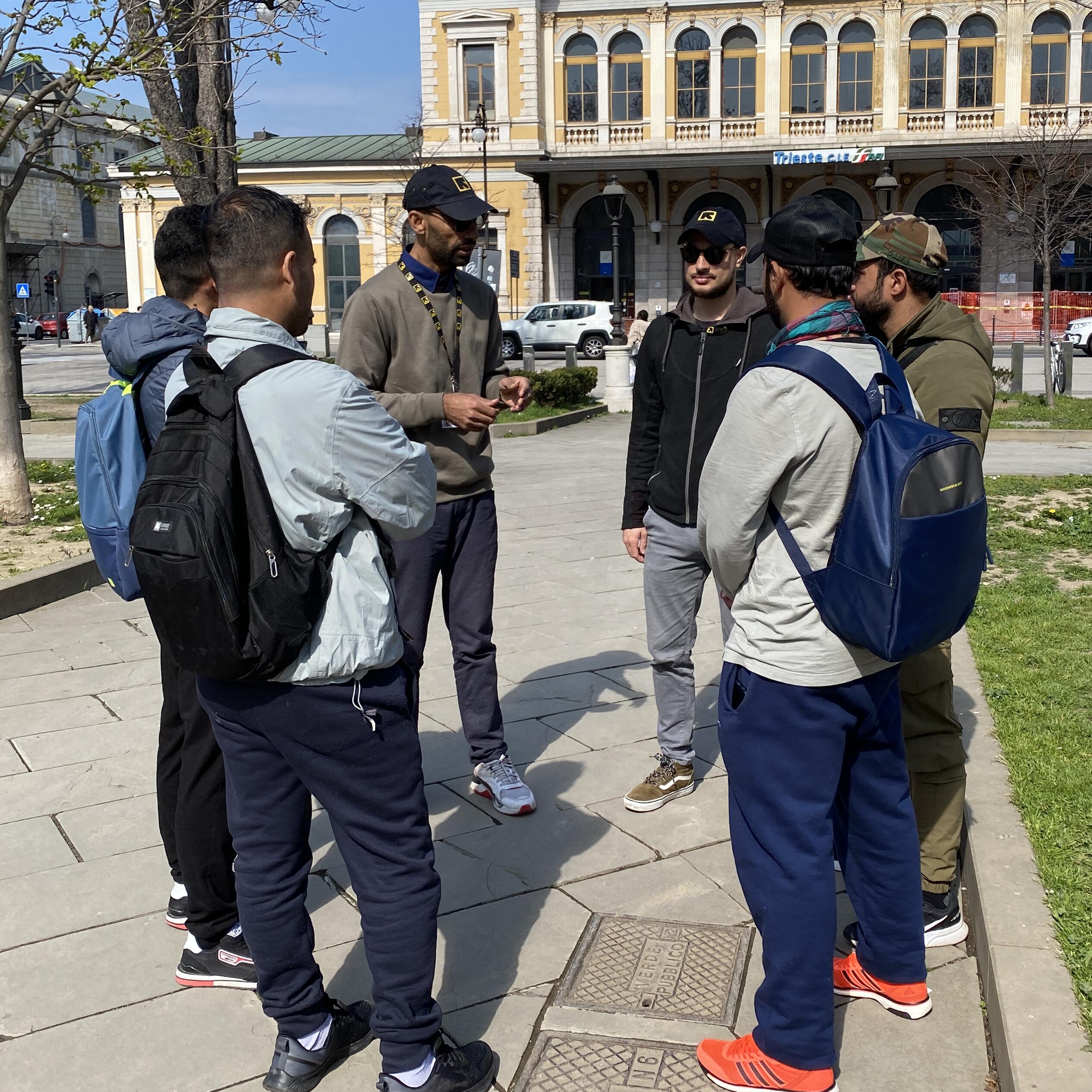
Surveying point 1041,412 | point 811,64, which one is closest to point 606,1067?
point 1041,412

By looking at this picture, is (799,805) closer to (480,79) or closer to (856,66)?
(480,79)

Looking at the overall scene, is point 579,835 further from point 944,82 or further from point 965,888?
point 944,82

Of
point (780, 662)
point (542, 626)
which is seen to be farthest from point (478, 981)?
point (542, 626)

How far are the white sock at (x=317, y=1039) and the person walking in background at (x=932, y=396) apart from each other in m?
1.38

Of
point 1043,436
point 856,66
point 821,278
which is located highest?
point 856,66

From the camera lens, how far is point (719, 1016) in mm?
2949

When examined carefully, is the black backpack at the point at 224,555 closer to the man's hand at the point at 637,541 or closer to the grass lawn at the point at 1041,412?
the man's hand at the point at 637,541

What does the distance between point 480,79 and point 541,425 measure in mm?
28112

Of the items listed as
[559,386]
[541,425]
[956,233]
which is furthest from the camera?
[956,233]

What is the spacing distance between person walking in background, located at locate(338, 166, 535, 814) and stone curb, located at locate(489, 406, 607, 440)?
10.4 m

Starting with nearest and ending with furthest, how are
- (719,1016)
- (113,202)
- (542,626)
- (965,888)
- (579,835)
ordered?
(719,1016) < (965,888) < (579,835) < (542,626) < (113,202)

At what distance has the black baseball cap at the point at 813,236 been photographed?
2498mm

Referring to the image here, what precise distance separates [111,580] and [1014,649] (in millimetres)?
4183

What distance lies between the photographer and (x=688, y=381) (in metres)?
4.08
